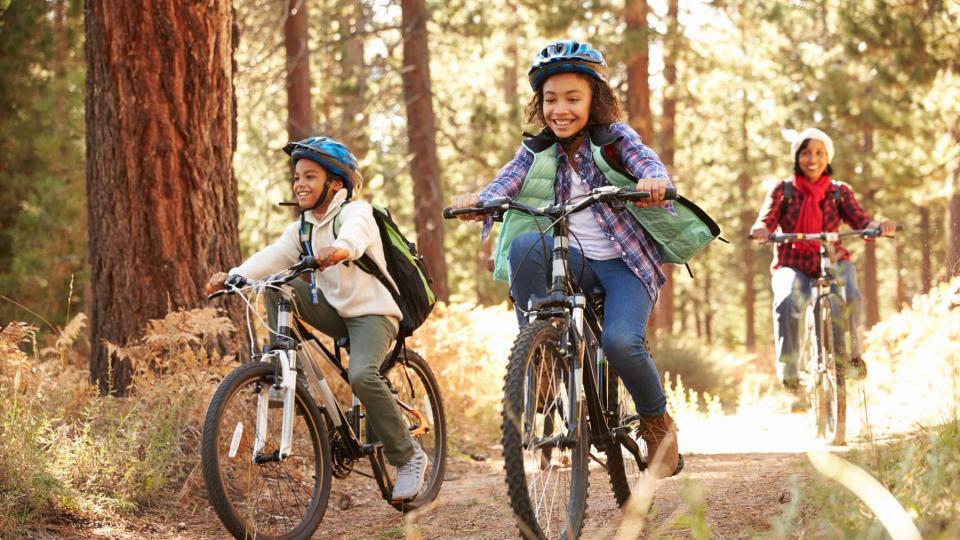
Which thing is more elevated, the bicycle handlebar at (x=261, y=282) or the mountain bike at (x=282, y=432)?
the bicycle handlebar at (x=261, y=282)

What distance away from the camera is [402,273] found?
573 centimetres

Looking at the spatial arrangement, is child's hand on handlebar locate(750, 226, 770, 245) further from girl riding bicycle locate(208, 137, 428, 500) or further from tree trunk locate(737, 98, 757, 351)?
tree trunk locate(737, 98, 757, 351)

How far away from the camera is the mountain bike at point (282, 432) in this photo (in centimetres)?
469

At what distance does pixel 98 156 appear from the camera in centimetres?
724

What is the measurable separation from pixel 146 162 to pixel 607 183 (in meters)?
3.59

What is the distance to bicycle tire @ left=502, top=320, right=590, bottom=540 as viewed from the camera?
3.86 m

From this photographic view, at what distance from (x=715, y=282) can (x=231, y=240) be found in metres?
47.1

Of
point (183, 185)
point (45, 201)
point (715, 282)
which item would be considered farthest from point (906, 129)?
point (715, 282)

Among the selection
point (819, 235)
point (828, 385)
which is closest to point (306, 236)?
point (819, 235)

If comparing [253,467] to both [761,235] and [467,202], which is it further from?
[761,235]

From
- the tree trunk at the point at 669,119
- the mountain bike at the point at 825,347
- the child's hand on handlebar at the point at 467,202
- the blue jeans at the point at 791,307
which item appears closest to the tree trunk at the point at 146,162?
the child's hand on handlebar at the point at 467,202

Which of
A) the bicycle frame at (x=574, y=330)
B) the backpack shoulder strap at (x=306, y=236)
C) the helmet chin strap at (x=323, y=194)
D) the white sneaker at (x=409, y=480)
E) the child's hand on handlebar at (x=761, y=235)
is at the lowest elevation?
the white sneaker at (x=409, y=480)

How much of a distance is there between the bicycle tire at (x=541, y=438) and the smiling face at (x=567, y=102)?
1.17m

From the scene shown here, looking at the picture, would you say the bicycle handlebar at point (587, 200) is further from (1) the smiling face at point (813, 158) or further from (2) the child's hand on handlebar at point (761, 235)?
(1) the smiling face at point (813, 158)
